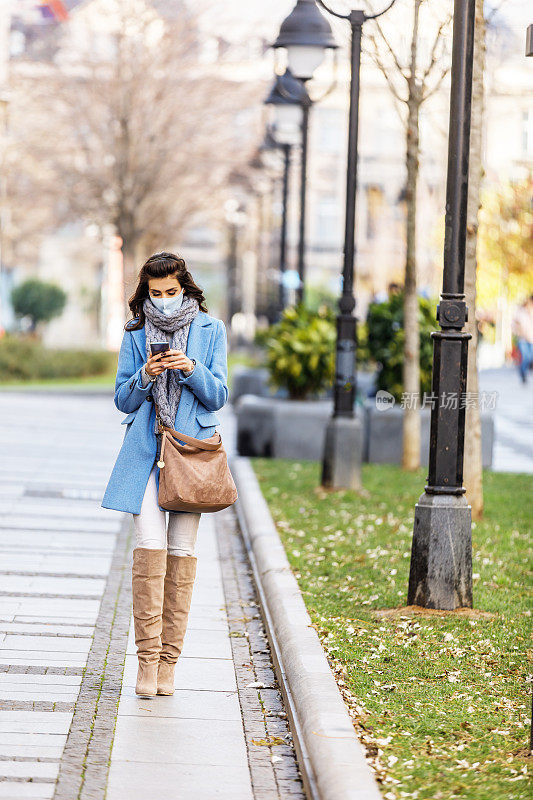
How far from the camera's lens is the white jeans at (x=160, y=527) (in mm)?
5320

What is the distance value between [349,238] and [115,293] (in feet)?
92.3

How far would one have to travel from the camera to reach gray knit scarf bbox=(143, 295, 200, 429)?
17.3 feet

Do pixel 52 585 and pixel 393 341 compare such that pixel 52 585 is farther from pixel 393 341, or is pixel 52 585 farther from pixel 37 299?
pixel 37 299

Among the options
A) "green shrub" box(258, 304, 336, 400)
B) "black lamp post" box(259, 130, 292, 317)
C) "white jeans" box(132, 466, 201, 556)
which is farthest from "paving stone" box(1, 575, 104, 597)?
"black lamp post" box(259, 130, 292, 317)

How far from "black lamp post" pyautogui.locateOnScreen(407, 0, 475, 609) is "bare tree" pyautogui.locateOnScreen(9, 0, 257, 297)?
2337 cm

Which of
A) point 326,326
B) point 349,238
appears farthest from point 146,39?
point 349,238

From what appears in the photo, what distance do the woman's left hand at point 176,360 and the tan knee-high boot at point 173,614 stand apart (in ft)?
2.73

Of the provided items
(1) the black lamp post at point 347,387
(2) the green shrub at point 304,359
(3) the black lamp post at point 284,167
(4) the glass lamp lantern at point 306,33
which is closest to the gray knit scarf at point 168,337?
(1) the black lamp post at point 347,387

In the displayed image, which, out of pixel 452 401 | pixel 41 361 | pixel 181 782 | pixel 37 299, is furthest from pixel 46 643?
pixel 37 299

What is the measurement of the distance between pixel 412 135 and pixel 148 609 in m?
7.92

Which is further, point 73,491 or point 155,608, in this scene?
point 73,491

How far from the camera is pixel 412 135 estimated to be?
1230 centimetres

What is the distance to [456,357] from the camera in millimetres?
6680

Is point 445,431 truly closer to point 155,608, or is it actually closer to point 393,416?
point 155,608
